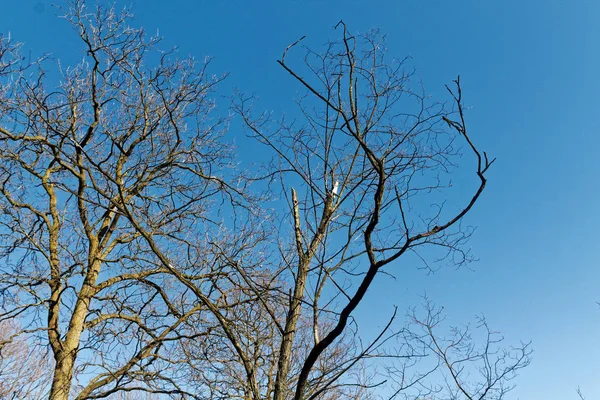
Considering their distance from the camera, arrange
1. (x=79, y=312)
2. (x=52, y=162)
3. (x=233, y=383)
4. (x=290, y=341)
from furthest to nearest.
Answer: (x=52, y=162), (x=79, y=312), (x=233, y=383), (x=290, y=341)

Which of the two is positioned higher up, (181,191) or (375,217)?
(181,191)

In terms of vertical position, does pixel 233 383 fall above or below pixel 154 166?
below

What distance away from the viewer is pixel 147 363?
22.1 ft

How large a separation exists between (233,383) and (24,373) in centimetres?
1210

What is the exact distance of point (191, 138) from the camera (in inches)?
297

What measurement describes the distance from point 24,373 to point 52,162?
9005 millimetres

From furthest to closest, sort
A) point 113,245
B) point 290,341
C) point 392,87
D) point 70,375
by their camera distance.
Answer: point 113,245 → point 70,375 → point 392,87 → point 290,341

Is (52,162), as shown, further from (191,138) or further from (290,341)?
(290,341)

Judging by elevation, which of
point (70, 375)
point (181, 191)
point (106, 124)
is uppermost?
point (106, 124)

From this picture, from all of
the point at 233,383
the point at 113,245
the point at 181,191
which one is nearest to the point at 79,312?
the point at 113,245

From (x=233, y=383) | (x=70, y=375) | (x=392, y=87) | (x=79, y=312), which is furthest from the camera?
(x=79, y=312)

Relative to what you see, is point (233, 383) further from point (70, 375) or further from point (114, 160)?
point (114, 160)

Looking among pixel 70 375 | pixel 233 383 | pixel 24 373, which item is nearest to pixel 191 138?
pixel 70 375

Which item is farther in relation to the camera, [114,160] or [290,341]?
[114,160]
